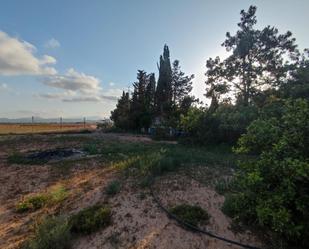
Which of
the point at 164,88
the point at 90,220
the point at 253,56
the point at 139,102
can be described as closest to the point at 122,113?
the point at 139,102

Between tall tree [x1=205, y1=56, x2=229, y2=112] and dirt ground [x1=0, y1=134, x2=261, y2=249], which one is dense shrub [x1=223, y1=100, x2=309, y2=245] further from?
tall tree [x1=205, y1=56, x2=229, y2=112]

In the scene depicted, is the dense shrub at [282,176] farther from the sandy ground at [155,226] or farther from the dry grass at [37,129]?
the dry grass at [37,129]

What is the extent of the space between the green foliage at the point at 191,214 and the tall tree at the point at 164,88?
842 inches

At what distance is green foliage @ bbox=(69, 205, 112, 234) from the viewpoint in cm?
460

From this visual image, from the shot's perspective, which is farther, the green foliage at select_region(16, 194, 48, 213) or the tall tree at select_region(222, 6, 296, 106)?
the tall tree at select_region(222, 6, 296, 106)

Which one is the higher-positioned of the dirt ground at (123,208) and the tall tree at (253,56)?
the tall tree at (253,56)

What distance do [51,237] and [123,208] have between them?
1585 millimetres

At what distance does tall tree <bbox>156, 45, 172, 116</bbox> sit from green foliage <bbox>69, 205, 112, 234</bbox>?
21.6m

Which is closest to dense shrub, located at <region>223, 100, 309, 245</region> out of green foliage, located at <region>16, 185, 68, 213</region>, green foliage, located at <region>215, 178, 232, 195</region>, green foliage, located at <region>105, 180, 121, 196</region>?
green foliage, located at <region>215, 178, 232, 195</region>

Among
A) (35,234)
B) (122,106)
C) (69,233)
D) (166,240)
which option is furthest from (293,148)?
(122,106)

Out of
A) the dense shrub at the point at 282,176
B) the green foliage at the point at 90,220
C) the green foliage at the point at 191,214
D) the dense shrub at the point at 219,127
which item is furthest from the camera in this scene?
the dense shrub at the point at 219,127

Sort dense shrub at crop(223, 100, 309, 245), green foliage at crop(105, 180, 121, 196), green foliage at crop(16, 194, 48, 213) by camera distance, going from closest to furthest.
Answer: dense shrub at crop(223, 100, 309, 245) < green foliage at crop(16, 194, 48, 213) < green foliage at crop(105, 180, 121, 196)

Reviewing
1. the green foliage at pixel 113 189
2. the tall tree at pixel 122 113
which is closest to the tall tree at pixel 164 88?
the tall tree at pixel 122 113

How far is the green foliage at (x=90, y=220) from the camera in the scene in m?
4.60
